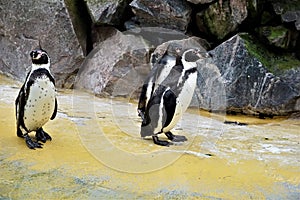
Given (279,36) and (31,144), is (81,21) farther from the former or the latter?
(31,144)

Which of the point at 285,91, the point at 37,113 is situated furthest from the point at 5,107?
the point at 285,91

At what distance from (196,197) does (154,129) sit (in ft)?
3.01

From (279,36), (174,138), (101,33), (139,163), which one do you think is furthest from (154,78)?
(101,33)

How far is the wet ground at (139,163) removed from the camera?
1966mm

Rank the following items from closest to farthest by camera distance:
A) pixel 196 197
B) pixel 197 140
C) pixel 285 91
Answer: pixel 196 197, pixel 197 140, pixel 285 91

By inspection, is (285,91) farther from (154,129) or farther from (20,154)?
(20,154)

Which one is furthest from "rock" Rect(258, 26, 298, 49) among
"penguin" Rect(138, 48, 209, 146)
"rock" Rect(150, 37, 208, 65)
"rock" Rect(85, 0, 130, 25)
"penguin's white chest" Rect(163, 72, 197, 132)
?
"penguin's white chest" Rect(163, 72, 197, 132)

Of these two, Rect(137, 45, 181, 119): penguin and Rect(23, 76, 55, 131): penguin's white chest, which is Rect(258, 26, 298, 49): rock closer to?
Rect(137, 45, 181, 119): penguin

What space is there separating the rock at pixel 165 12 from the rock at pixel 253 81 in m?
0.65

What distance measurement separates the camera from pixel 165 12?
16.3 ft

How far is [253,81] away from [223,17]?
873 millimetres

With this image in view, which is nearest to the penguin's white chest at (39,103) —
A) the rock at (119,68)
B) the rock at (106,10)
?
the rock at (119,68)

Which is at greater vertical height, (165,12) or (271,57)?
(165,12)

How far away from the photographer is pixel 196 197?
6.34 ft
